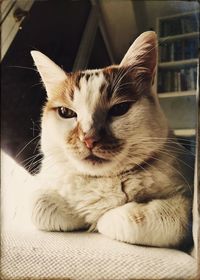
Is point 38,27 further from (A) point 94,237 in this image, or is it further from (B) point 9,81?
(A) point 94,237

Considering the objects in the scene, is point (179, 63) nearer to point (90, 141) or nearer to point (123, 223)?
point (90, 141)

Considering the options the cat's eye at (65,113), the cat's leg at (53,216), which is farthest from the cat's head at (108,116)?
the cat's leg at (53,216)

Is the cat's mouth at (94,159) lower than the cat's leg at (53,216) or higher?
higher

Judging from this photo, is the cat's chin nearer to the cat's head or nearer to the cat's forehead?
the cat's head

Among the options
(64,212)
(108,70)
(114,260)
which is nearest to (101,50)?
(108,70)

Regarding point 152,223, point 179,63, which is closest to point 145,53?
point 179,63

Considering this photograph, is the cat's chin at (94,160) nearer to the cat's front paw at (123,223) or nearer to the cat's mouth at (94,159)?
the cat's mouth at (94,159)

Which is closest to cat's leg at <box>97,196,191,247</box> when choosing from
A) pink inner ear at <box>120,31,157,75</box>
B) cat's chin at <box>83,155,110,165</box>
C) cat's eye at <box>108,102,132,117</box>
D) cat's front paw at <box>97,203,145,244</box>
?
cat's front paw at <box>97,203,145,244</box>
